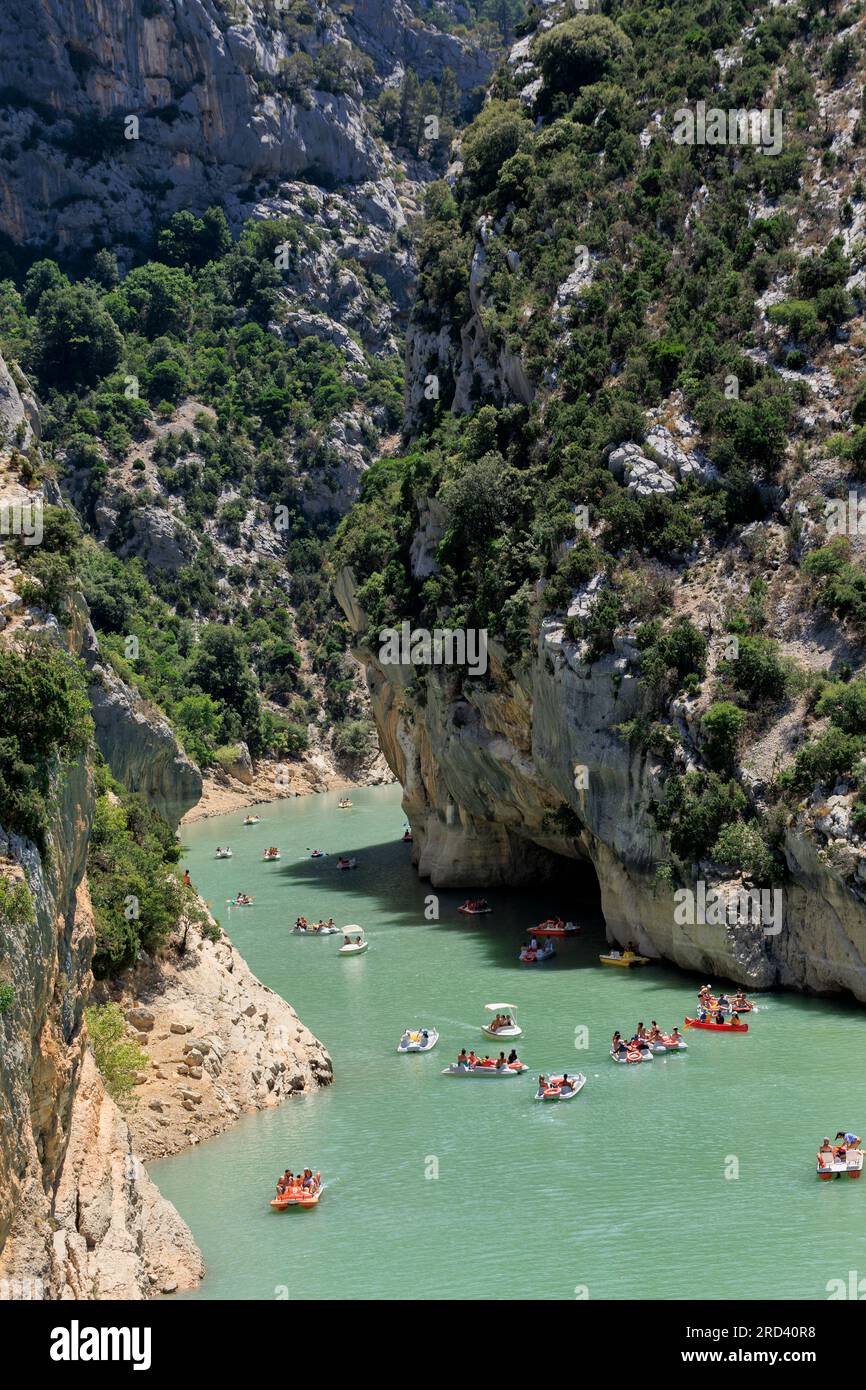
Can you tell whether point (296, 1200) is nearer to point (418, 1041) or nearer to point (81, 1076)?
point (81, 1076)

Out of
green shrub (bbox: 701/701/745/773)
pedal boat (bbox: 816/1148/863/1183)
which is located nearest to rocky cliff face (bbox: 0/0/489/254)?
green shrub (bbox: 701/701/745/773)

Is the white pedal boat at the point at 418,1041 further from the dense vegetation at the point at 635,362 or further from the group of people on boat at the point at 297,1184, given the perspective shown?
the group of people on boat at the point at 297,1184

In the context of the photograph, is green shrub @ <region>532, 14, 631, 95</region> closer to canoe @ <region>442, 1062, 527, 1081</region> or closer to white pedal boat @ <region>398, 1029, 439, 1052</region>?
white pedal boat @ <region>398, 1029, 439, 1052</region>

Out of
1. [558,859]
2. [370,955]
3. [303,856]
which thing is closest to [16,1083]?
[370,955]

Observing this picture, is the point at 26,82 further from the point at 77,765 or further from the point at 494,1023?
the point at 77,765

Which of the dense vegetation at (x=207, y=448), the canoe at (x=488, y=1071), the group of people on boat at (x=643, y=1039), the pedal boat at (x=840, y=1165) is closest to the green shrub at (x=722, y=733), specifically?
the group of people on boat at (x=643, y=1039)
